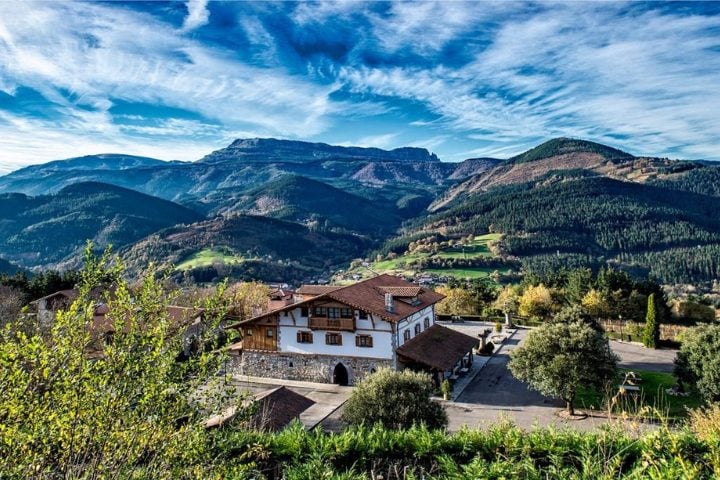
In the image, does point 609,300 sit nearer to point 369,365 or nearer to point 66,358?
point 369,365

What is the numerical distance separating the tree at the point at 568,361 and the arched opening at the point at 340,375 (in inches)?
532

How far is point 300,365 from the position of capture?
37.4 m

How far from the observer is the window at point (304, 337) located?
37.0 m

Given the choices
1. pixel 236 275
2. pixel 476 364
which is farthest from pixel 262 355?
pixel 236 275

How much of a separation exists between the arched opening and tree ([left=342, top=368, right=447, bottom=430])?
11819 mm

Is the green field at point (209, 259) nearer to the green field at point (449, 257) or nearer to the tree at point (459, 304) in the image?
the green field at point (449, 257)

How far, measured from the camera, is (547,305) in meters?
61.9

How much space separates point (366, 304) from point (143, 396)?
29.5 meters

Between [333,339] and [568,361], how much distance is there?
1631cm

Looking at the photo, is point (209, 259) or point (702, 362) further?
point (209, 259)

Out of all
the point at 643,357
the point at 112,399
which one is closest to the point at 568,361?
the point at 643,357

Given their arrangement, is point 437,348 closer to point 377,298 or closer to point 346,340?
point 377,298

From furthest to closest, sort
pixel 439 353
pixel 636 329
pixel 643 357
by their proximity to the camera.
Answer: pixel 636 329 → pixel 643 357 → pixel 439 353

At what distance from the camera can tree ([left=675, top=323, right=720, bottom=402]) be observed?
86.9 ft
